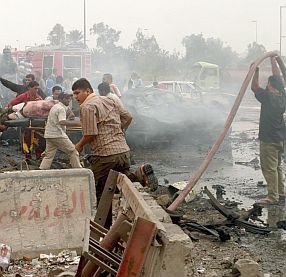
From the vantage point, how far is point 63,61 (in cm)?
2692

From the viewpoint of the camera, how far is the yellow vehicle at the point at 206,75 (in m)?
32.2

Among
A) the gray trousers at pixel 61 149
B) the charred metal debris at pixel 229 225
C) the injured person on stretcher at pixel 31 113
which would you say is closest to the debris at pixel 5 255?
the charred metal debris at pixel 229 225

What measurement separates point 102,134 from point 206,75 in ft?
87.3

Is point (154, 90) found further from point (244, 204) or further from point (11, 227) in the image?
point (11, 227)

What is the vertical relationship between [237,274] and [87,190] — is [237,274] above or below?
below

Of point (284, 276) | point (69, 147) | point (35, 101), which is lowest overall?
point (284, 276)

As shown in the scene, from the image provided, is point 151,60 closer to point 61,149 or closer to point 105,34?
point 105,34

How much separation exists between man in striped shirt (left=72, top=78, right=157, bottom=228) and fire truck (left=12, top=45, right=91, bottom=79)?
19801 mm

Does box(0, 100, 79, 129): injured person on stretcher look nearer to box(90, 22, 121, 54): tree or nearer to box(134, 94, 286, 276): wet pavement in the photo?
box(134, 94, 286, 276): wet pavement

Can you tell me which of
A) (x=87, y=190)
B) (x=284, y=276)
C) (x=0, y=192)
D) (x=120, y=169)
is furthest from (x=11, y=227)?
(x=284, y=276)

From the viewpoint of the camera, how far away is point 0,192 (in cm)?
579

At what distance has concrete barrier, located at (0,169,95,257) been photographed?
581 cm

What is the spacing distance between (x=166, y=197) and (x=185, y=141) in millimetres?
7456

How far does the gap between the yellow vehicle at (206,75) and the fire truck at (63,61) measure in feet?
25.0
